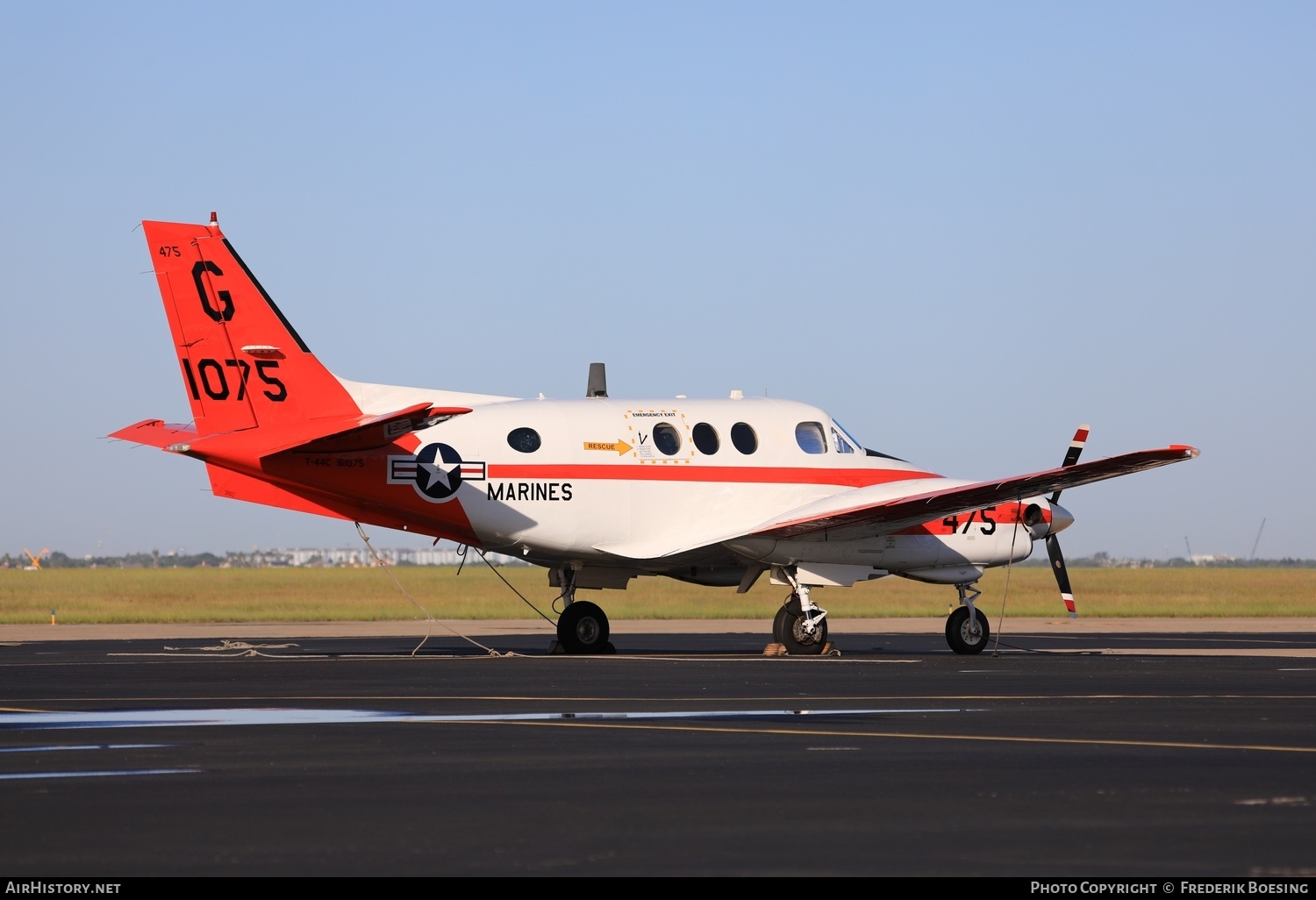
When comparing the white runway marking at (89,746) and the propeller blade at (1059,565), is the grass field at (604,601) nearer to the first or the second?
the propeller blade at (1059,565)

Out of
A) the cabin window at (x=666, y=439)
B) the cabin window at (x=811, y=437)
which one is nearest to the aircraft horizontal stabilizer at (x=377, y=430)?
the cabin window at (x=666, y=439)

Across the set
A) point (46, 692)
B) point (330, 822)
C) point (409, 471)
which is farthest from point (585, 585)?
point (330, 822)

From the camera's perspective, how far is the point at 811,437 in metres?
30.9

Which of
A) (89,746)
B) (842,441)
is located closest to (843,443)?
(842,441)

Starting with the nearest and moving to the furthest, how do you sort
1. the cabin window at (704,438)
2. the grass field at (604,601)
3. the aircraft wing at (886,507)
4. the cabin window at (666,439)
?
the aircraft wing at (886,507), the cabin window at (666,439), the cabin window at (704,438), the grass field at (604,601)

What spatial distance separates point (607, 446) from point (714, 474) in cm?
202

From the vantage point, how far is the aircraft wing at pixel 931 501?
2753 centimetres

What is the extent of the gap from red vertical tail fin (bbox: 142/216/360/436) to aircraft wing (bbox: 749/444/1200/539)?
854cm

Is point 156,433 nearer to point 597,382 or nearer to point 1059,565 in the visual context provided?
point 597,382

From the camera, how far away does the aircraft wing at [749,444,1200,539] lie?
27531 mm

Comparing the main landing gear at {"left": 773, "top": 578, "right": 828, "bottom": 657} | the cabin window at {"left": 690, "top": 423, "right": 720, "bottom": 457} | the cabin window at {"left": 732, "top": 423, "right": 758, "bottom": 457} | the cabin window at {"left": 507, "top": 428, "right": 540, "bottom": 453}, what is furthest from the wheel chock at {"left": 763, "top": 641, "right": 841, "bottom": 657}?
the cabin window at {"left": 507, "top": 428, "right": 540, "bottom": 453}

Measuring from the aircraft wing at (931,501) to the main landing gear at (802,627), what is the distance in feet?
4.32
